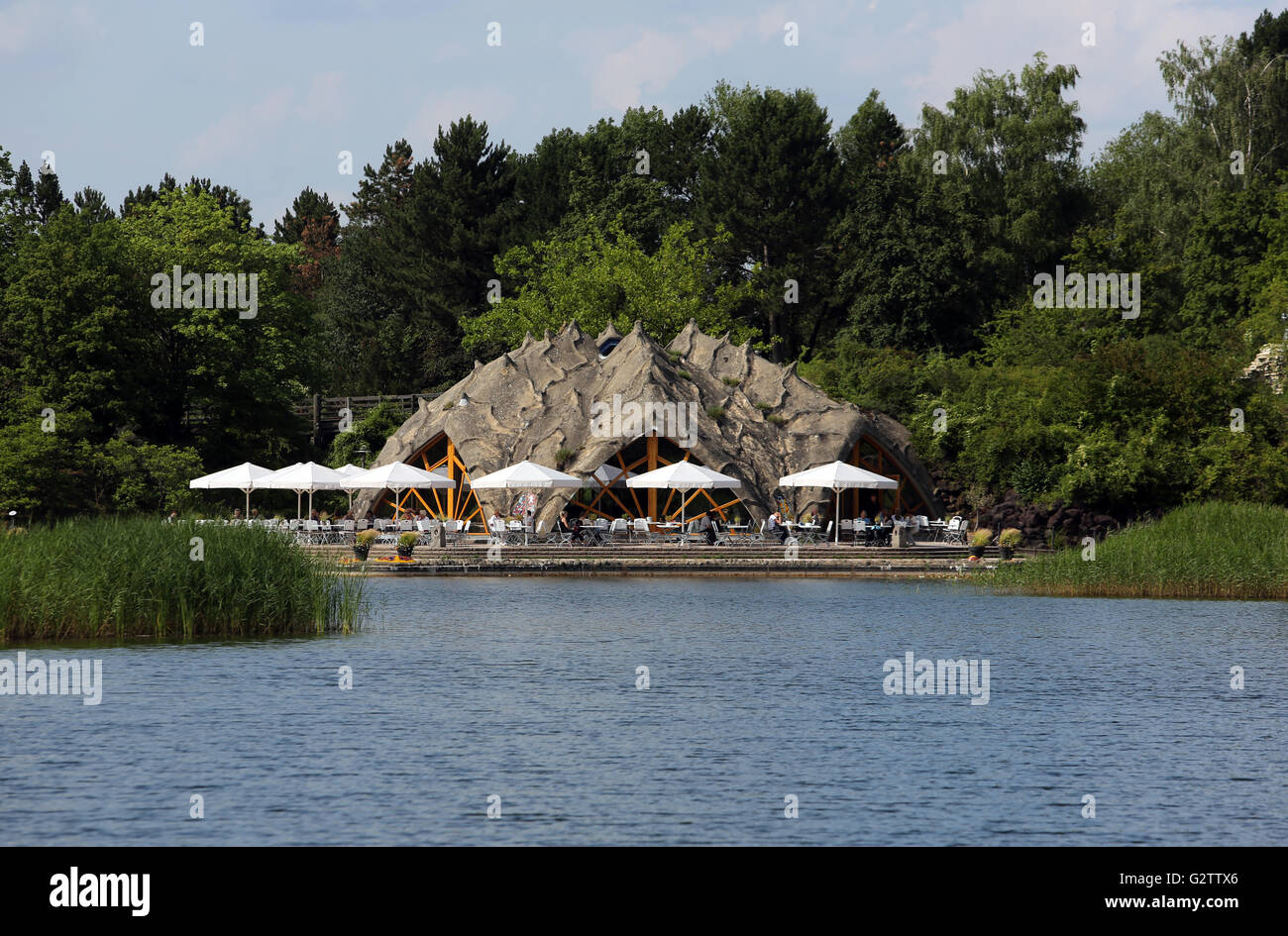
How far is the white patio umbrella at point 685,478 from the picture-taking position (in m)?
43.0

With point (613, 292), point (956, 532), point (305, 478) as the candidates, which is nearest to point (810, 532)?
point (956, 532)

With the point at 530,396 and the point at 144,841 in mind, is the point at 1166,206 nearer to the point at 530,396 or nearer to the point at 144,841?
the point at 530,396

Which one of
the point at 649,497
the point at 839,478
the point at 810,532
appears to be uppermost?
the point at 839,478

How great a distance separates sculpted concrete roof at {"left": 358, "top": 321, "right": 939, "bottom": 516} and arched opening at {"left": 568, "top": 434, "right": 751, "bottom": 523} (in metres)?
1.14

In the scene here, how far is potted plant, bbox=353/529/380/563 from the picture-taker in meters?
40.2

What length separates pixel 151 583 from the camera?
2270cm

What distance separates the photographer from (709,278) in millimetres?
69438

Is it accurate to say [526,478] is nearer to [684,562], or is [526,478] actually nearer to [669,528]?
[684,562]

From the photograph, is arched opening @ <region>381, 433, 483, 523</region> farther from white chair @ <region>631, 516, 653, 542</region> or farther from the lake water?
the lake water

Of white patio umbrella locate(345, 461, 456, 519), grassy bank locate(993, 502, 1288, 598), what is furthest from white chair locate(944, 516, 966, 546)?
white patio umbrella locate(345, 461, 456, 519)

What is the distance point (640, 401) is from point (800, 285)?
24.7m

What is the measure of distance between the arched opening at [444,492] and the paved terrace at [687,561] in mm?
8111

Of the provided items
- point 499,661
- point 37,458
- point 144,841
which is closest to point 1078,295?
point 37,458

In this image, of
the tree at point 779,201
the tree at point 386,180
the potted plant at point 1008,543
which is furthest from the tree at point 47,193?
the potted plant at point 1008,543
